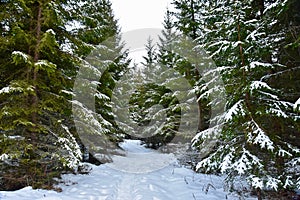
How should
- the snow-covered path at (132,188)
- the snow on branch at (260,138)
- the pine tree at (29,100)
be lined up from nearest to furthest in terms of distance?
the snow on branch at (260,138), the pine tree at (29,100), the snow-covered path at (132,188)

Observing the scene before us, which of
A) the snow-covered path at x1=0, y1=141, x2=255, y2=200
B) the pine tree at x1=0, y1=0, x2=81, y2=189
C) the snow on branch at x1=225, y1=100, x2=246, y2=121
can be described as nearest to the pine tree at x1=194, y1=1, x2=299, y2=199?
the snow on branch at x1=225, y1=100, x2=246, y2=121

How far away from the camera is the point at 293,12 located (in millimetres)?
5898

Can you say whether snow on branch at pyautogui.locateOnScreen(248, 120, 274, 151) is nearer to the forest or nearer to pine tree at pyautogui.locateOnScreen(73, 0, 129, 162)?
the forest

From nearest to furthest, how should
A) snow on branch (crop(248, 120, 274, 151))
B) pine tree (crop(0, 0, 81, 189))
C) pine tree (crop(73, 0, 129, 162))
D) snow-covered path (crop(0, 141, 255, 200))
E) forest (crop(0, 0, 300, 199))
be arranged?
snow on branch (crop(248, 120, 274, 151)) < forest (crop(0, 0, 300, 199)) < pine tree (crop(0, 0, 81, 189)) < snow-covered path (crop(0, 141, 255, 200)) < pine tree (crop(73, 0, 129, 162))

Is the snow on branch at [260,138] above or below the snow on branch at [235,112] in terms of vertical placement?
below

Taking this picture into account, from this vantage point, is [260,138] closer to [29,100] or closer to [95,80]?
[29,100]

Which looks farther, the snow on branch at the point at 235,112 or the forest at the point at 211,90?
the forest at the point at 211,90

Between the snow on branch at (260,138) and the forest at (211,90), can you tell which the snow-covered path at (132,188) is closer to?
the forest at (211,90)

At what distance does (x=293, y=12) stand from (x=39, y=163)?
8.00 m

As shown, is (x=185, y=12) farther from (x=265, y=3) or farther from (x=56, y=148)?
(x=56, y=148)

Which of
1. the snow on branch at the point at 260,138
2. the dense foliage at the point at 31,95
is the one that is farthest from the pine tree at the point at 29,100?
the snow on branch at the point at 260,138

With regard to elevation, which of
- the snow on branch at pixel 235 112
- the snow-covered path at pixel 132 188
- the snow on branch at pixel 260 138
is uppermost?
the snow on branch at pixel 235 112

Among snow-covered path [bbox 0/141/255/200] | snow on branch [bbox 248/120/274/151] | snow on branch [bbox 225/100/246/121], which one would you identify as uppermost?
snow on branch [bbox 225/100/246/121]

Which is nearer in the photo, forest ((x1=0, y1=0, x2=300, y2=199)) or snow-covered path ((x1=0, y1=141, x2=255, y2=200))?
forest ((x1=0, y1=0, x2=300, y2=199))
